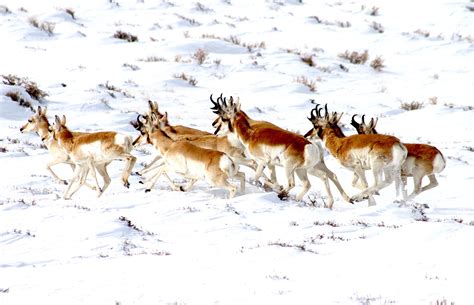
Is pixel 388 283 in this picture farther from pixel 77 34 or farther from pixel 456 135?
pixel 77 34

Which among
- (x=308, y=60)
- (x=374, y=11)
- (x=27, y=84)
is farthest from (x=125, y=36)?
(x=374, y=11)

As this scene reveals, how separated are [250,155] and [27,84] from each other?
35.3 feet

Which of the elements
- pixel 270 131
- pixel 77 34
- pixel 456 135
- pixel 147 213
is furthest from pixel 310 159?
pixel 77 34

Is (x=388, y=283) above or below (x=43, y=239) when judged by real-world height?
above

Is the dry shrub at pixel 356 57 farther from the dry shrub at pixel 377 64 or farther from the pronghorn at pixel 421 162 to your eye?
the pronghorn at pixel 421 162

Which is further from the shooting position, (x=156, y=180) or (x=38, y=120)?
(x=38, y=120)

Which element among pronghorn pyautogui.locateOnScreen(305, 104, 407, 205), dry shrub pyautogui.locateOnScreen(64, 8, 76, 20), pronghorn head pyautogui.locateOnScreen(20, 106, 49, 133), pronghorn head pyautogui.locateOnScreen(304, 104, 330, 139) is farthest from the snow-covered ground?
pronghorn head pyautogui.locateOnScreen(304, 104, 330, 139)

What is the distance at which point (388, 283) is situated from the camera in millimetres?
7383

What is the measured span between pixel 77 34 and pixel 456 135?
16.3m

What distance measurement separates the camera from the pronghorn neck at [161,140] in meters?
13.4

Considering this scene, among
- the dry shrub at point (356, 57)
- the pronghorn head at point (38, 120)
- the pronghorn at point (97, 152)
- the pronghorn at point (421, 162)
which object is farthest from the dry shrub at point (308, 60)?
the pronghorn at point (97, 152)

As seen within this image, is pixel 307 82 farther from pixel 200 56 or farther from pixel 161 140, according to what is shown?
pixel 161 140

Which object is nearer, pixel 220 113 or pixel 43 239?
pixel 43 239

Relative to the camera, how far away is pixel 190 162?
1250 cm
